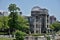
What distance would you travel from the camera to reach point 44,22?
66000 millimetres

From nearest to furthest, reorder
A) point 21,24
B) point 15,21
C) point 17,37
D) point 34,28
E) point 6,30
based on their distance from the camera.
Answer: point 17,37 → point 15,21 → point 21,24 → point 6,30 → point 34,28

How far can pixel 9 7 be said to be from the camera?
42031mm

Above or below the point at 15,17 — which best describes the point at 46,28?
below

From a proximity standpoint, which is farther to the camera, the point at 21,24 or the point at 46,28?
the point at 46,28

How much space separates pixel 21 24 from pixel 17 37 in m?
12.7

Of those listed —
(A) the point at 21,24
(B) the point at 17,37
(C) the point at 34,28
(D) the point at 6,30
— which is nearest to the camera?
(B) the point at 17,37

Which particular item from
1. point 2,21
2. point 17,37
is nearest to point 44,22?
point 2,21

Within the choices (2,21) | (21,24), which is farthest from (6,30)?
(21,24)

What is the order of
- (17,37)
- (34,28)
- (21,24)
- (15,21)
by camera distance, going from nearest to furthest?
Answer: (17,37) < (15,21) < (21,24) < (34,28)

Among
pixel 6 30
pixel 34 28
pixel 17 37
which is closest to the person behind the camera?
pixel 17 37

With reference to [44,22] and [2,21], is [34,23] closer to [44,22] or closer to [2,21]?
[44,22]

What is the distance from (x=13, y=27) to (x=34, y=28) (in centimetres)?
2137

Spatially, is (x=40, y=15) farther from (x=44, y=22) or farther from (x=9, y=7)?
(x=9, y=7)

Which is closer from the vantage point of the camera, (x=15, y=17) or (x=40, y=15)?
(x=15, y=17)
